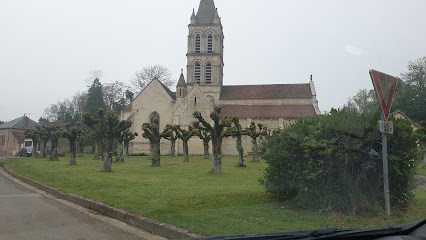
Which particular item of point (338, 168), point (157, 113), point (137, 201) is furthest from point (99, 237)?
point (157, 113)

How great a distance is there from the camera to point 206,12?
53906 millimetres

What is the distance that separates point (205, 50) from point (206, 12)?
6.51m

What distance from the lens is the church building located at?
47.1 m

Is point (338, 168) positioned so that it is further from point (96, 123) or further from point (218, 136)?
point (96, 123)

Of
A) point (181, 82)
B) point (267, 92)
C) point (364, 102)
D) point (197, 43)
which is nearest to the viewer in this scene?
point (364, 102)

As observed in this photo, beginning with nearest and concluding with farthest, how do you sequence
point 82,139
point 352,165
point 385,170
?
point 385,170 → point 352,165 → point 82,139

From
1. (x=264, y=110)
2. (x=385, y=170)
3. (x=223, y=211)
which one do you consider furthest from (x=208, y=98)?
(x=385, y=170)

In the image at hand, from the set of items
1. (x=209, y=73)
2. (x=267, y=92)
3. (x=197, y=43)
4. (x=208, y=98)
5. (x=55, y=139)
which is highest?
(x=197, y=43)

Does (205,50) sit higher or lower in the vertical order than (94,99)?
higher

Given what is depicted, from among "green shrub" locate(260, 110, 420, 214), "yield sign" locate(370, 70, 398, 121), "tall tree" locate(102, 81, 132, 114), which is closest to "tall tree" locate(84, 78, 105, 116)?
"tall tree" locate(102, 81, 132, 114)

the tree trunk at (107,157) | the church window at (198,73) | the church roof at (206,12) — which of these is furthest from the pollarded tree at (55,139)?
the church roof at (206,12)

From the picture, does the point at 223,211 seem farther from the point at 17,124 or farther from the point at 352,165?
the point at 17,124

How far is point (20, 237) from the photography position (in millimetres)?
5957

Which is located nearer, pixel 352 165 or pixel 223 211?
pixel 352 165
